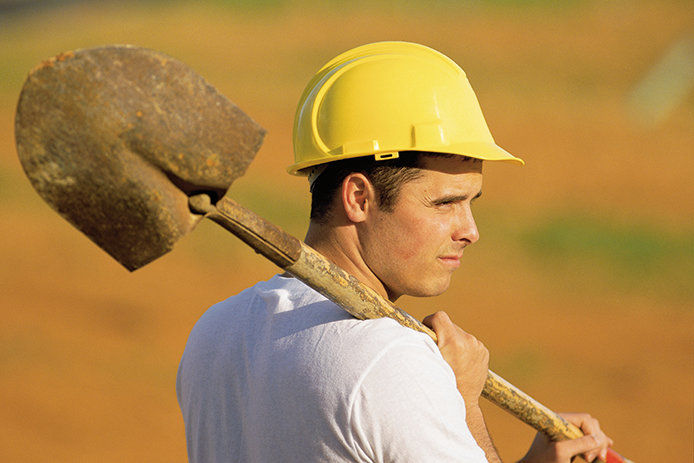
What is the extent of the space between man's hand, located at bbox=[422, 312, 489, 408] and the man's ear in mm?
412

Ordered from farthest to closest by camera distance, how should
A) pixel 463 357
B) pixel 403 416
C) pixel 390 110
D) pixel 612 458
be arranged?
pixel 612 458 → pixel 390 110 → pixel 463 357 → pixel 403 416

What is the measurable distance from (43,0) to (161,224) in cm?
2059

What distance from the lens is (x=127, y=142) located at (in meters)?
1.81

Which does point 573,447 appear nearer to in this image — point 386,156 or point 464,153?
point 464,153

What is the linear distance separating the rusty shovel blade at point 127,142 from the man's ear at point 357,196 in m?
0.71

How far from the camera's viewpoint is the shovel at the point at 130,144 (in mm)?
1756

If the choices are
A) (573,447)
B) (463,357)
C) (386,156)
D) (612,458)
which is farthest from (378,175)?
(612,458)

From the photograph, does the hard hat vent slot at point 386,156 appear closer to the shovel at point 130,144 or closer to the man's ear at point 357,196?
the man's ear at point 357,196

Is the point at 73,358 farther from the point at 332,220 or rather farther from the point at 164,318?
the point at 332,220

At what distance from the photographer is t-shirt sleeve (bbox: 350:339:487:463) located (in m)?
2.01

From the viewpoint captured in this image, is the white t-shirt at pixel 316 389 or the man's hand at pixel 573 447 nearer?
the white t-shirt at pixel 316 389

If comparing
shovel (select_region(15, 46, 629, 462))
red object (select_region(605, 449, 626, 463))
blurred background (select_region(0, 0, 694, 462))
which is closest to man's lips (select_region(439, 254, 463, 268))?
shovel (select_region(15, 46, 629, 462))

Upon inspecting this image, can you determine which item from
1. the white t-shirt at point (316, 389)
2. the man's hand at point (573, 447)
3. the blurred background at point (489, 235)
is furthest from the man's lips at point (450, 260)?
the blurred background at point (489, 235)

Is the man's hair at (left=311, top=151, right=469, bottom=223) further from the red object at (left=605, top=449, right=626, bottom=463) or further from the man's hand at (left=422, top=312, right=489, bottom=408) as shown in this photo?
the red object at (left=605, top=449, right=626, bottom=463)
